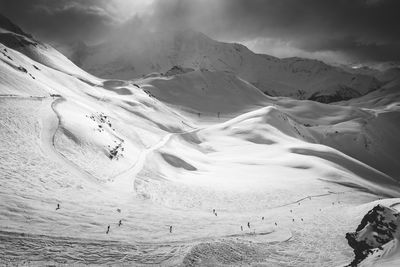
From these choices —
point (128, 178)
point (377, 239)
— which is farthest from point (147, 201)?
point (377, 239)

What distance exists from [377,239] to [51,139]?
3450cm

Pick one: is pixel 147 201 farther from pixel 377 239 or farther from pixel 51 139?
pixel 377 239

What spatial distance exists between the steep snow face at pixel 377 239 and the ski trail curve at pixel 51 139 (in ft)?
83.9

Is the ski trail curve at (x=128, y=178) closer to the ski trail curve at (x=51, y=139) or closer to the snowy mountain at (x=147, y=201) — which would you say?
the snowy mountain at (x=147, y=201)

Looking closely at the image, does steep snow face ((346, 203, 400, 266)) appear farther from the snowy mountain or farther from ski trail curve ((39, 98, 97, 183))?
ski trail curve ((39, 98, 97, 183))

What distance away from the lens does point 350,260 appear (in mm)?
26953

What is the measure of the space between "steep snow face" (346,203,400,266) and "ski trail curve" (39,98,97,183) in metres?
25.6

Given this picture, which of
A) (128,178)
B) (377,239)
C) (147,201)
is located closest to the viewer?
(377,239)

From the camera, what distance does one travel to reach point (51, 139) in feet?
125

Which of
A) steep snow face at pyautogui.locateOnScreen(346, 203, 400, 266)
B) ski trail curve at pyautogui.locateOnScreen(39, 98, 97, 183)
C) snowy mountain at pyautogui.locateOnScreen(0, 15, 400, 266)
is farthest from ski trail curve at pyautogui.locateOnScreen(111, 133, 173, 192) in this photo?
steep snow face at pyautogui.locateOnScreen(346, 203, 400, 266)

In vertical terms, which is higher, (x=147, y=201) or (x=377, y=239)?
(x=147, y=201)

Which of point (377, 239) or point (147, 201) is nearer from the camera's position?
point (377, 239)

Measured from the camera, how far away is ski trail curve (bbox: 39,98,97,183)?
110 feet

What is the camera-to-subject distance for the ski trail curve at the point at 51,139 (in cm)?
3341
